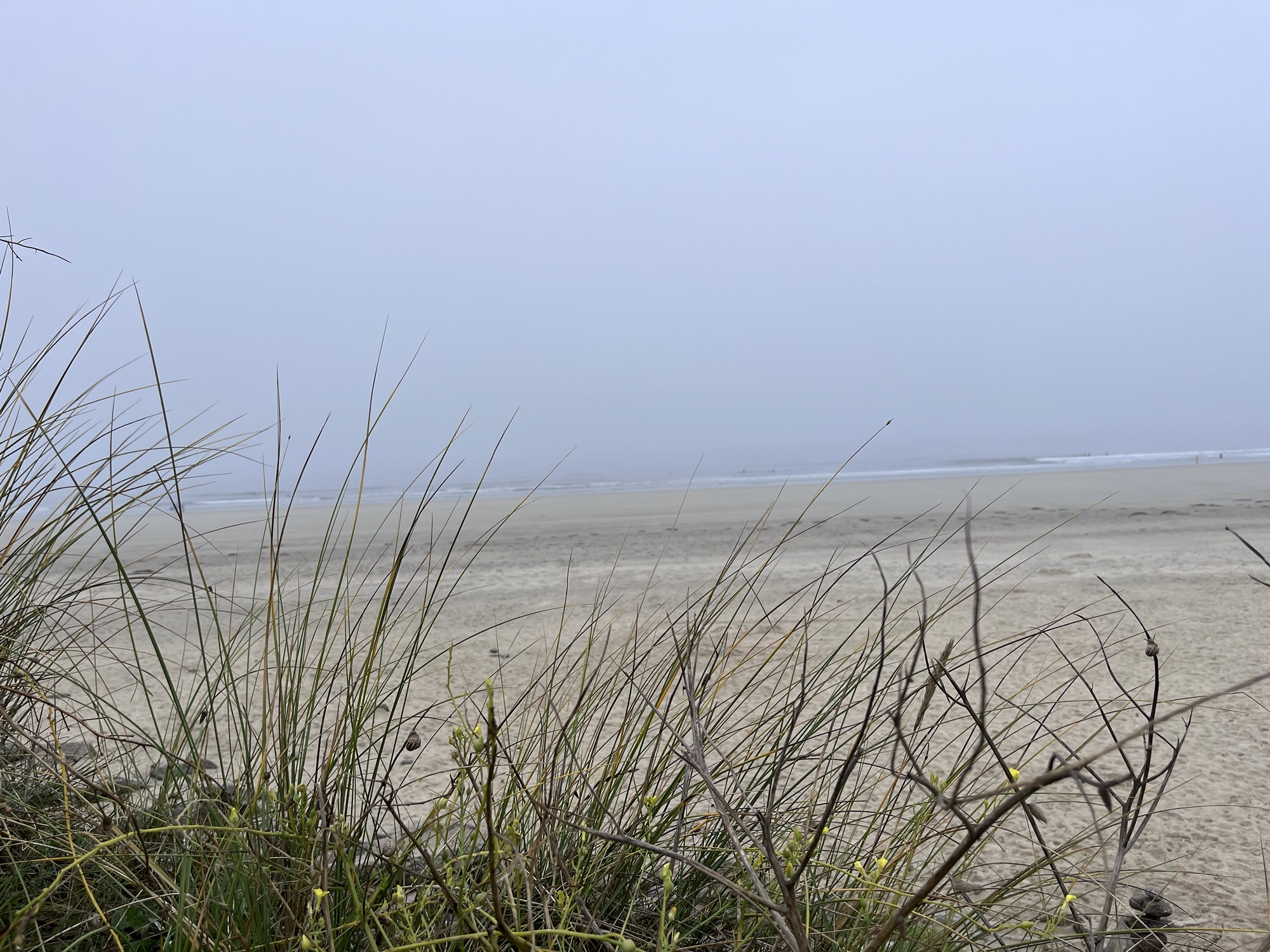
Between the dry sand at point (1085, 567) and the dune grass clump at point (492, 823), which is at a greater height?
the dune grass clump at point (492, 823)

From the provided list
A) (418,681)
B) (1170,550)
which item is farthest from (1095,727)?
(1170,550)

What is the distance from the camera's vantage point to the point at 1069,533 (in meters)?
9.43

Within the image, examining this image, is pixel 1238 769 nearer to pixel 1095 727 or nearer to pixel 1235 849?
pixel 1095 727

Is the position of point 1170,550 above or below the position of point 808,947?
below

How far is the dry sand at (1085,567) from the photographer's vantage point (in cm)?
243

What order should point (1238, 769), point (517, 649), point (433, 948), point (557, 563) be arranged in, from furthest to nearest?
1. point (557, 563)
2. point (517, 649)
3. point (1238, 769)
4. point (433, 948)

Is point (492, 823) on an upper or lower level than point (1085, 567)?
upper

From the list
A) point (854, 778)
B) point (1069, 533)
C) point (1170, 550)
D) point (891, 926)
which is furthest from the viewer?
point (1069, 533)

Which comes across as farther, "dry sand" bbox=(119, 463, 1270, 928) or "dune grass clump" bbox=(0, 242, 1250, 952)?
"dry sand" bbox=(119, 463, 1270, 928)

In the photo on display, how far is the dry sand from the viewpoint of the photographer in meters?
2.43

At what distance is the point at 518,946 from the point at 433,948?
0.42 m

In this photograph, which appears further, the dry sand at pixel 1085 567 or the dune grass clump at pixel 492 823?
the dry sand at pixel 1085 567

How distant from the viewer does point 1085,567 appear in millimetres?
7152

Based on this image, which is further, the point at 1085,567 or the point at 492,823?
the point at 1085,567
